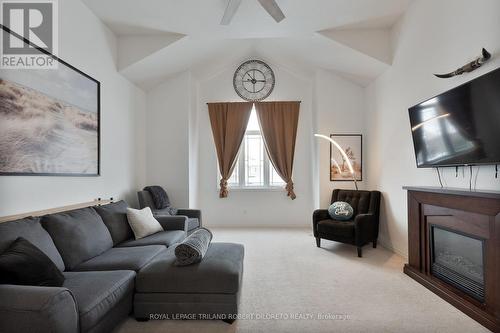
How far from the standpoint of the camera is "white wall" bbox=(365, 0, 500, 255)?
245 centimetres

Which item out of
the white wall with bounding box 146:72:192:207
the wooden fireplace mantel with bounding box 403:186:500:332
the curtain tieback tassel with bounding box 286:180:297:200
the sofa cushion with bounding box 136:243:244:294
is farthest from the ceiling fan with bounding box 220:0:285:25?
the curtain tieback tassel with bounding box 286:180:297:200

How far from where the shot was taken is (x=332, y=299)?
2.51m

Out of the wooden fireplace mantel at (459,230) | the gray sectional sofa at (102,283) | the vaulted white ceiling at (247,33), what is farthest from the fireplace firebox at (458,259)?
the vaulted white ceiling at (247,33)

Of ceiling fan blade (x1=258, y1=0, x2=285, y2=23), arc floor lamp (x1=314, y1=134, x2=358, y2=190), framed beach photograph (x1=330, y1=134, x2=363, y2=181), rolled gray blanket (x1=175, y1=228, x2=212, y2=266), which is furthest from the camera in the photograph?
framed beach photograph (x1=330, y1=134, x2=363, y2=181)

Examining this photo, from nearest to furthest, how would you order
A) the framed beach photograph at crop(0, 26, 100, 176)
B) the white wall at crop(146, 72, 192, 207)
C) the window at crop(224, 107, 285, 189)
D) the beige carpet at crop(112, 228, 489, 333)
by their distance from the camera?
the beige carpet at crop(112, 228, 489, 333)
the framed beach photograph at crop(0, 26, 100, 176)
the white wall at crop(146, 72, 192, 207)
the window at crop(224, 107, 285, 189)

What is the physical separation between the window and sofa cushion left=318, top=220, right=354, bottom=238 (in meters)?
1.83

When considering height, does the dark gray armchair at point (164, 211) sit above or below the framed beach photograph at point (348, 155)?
below

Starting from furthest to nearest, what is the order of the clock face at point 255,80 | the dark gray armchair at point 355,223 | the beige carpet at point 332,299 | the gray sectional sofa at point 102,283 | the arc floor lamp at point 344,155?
the clock face at point 255,80 < the arc floor lamp at point 344,155 < the dark gray armchair at point 355,223 < the beige carpet at point 332,299 < the gray sectional sofa at point 102,283

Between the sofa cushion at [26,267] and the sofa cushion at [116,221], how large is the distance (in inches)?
44.1

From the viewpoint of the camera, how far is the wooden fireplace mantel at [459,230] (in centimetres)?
208

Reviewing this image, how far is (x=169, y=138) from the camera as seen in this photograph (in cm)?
520

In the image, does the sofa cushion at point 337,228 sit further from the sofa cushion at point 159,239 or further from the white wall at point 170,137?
the white wall at point 170,137

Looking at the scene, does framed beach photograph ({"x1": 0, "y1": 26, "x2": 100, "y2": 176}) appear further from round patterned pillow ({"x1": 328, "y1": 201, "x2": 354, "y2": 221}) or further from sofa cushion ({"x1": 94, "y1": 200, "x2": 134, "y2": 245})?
round patterned pillow ({"x1": 328, "y1": 201, "x2": 354, "y2": 221})

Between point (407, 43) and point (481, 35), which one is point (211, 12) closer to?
point (407, 43)
